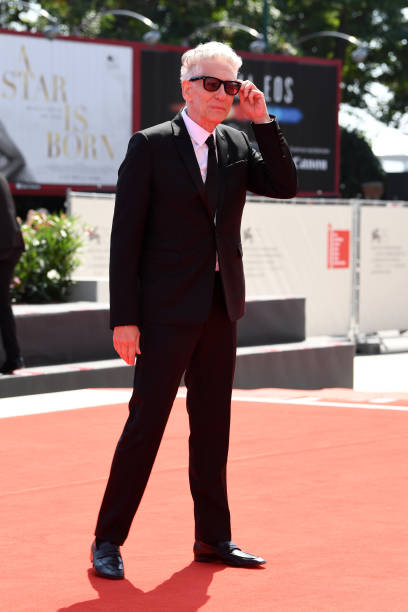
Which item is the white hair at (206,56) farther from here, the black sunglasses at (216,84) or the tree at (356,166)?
the tree at (356,166)

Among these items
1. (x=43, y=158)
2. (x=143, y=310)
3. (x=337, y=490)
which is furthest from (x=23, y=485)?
(x=43, y=158)

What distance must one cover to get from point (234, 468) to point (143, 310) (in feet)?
6.98

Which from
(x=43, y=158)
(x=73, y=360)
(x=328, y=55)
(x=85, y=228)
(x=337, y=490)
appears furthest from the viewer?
(x=328, y=55)

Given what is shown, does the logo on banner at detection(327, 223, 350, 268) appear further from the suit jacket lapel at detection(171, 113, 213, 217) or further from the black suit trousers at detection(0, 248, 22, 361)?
the suit jacket lapel at detection(171, 113, 213, 217)

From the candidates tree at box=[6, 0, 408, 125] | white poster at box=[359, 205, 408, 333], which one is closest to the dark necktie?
white poster at box=[359, 205, 408, 333]

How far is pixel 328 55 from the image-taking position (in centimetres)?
4606

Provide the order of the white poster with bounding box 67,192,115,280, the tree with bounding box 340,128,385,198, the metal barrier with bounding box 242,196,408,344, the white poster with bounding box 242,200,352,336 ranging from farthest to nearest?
the tree with bounding box 340,128,385,198 → the metal barrier with bounding box 242,196,408,344 → the white poster with bounding box 242,200,352,336 → the white poster with bounding box 67,192,115,280

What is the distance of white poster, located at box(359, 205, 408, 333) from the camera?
15695 millimetres

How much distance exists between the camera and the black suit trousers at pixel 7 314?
A: 9.38 m

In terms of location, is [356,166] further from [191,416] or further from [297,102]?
[191,416]

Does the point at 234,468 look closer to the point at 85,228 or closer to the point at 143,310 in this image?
the point at 143,310

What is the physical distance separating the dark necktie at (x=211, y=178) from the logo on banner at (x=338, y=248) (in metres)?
11.4

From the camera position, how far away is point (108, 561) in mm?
4098

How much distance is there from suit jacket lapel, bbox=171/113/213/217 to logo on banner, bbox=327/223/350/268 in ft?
37.6
